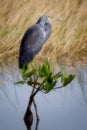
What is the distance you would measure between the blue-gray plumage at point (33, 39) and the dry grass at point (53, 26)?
8.18 feet

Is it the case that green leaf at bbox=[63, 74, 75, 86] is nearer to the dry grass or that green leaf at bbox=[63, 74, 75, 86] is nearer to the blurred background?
the blurred background

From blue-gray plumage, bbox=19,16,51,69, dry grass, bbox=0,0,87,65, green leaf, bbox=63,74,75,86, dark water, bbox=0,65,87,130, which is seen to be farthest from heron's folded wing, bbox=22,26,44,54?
dry grass, bbox=0,0,87,65

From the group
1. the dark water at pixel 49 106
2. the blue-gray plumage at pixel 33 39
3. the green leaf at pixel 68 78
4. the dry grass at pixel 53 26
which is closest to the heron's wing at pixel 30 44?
the blue-gray plumage at pixel 33 39

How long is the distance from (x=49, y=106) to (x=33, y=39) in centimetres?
137

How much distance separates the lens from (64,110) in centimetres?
719

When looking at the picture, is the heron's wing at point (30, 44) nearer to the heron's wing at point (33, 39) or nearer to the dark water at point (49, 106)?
the heron's wing at point (33, 39)

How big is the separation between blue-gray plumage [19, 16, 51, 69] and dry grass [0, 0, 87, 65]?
2.49m

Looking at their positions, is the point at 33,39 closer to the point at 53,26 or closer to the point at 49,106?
the point at 49,106

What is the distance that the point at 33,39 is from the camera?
8.51 m

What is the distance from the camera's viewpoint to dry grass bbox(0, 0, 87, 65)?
11508 mm

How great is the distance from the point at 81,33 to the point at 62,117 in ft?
17.5

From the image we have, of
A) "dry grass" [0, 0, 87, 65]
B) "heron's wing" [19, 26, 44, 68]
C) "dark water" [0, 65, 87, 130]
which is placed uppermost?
"dry grass" [0, 0, 87, 65]

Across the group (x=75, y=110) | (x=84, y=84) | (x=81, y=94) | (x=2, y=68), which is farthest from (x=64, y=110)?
(x=2, y=68)

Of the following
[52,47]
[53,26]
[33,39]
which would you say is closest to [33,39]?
[33,39]
